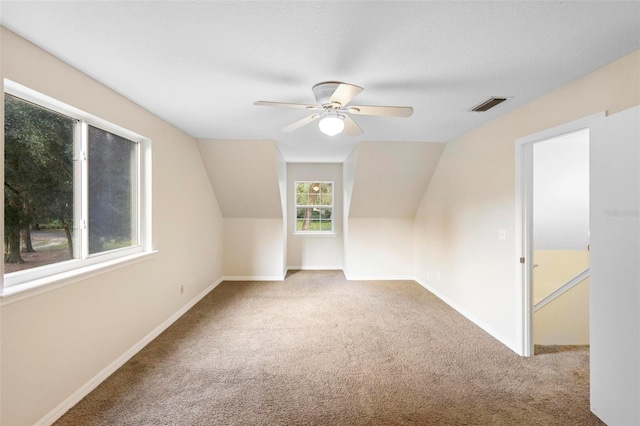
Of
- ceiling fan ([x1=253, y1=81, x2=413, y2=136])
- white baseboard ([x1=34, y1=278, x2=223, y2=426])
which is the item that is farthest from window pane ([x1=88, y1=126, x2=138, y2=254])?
ceiling fan ([x1=253, y1=81, x2=413, y2=136])

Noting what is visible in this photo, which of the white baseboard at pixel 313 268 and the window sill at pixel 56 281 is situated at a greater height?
the window sill at pixel 56 281

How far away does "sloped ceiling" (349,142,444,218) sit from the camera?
13.4ft

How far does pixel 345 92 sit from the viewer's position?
171cm

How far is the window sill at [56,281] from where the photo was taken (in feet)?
4.76

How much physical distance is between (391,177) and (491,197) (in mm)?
→ 1716

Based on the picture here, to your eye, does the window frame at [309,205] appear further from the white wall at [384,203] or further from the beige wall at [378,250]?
the beige wall at [378,250]

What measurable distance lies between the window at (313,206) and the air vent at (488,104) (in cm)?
355

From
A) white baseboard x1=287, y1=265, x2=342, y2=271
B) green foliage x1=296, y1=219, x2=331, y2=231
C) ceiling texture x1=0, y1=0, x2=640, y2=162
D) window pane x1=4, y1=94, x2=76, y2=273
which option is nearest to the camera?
ceiling texture x1=0, y1=0, x2=640, y2=162

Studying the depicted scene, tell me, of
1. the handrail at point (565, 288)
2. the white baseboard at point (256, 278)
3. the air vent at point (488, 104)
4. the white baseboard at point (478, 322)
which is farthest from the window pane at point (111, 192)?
the handrail at point (565, 288)

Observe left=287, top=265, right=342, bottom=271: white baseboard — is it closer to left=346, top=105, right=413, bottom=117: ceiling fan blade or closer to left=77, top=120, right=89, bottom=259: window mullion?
left=77, top=120, right=89, bottom=259: window mullion

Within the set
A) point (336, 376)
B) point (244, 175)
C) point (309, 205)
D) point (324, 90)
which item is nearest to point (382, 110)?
point (324, 90)

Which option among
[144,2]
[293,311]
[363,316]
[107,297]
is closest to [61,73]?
[144,2]

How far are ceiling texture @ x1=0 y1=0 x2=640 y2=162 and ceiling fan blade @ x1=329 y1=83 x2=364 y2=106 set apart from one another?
22 centimetres

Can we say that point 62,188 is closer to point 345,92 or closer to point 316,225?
point 345,92
